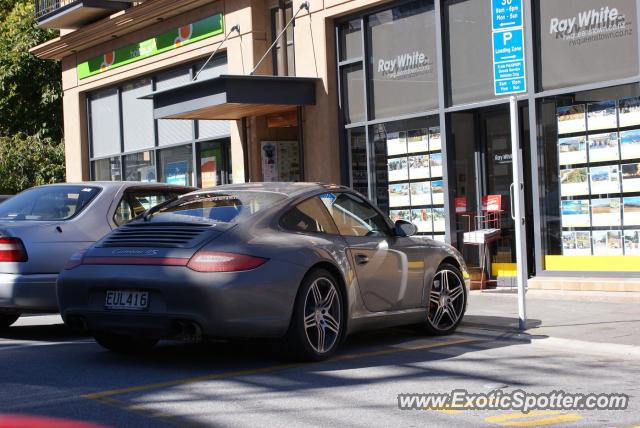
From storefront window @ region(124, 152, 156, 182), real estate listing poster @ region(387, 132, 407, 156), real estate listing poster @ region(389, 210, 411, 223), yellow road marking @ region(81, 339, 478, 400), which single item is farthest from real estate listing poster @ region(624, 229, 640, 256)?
storefront window @ region(124, 152, 156, 182)

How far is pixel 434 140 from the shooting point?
50.8 ft

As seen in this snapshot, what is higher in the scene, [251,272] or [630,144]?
[630,144]

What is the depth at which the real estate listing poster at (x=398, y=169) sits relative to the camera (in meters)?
16.1

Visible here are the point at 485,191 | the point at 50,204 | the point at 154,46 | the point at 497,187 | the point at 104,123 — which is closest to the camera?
the point at 50,204

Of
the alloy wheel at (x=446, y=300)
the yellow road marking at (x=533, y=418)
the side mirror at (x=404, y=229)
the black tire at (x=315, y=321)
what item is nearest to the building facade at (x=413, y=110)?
the side mirror at (x=404, y=229)

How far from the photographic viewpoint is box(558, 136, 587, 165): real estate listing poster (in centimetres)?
1323

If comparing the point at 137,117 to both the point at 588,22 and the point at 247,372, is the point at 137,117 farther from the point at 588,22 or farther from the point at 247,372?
the point at 247,372

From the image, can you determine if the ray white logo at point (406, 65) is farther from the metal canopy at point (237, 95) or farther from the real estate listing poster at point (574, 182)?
the real estate listing poster at point (574, 182)

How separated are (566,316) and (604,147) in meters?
2.89

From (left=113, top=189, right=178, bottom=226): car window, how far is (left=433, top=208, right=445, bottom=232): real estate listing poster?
18.9 ft

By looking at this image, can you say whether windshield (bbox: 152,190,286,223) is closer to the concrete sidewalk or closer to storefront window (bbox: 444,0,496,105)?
the concrete sidewalk

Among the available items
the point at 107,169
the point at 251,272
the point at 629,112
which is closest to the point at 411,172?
the point at 629,112

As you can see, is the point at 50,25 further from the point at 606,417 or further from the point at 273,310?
the point at 606,417

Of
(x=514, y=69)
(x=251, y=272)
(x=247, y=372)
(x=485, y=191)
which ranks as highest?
(x=514, y=69)
